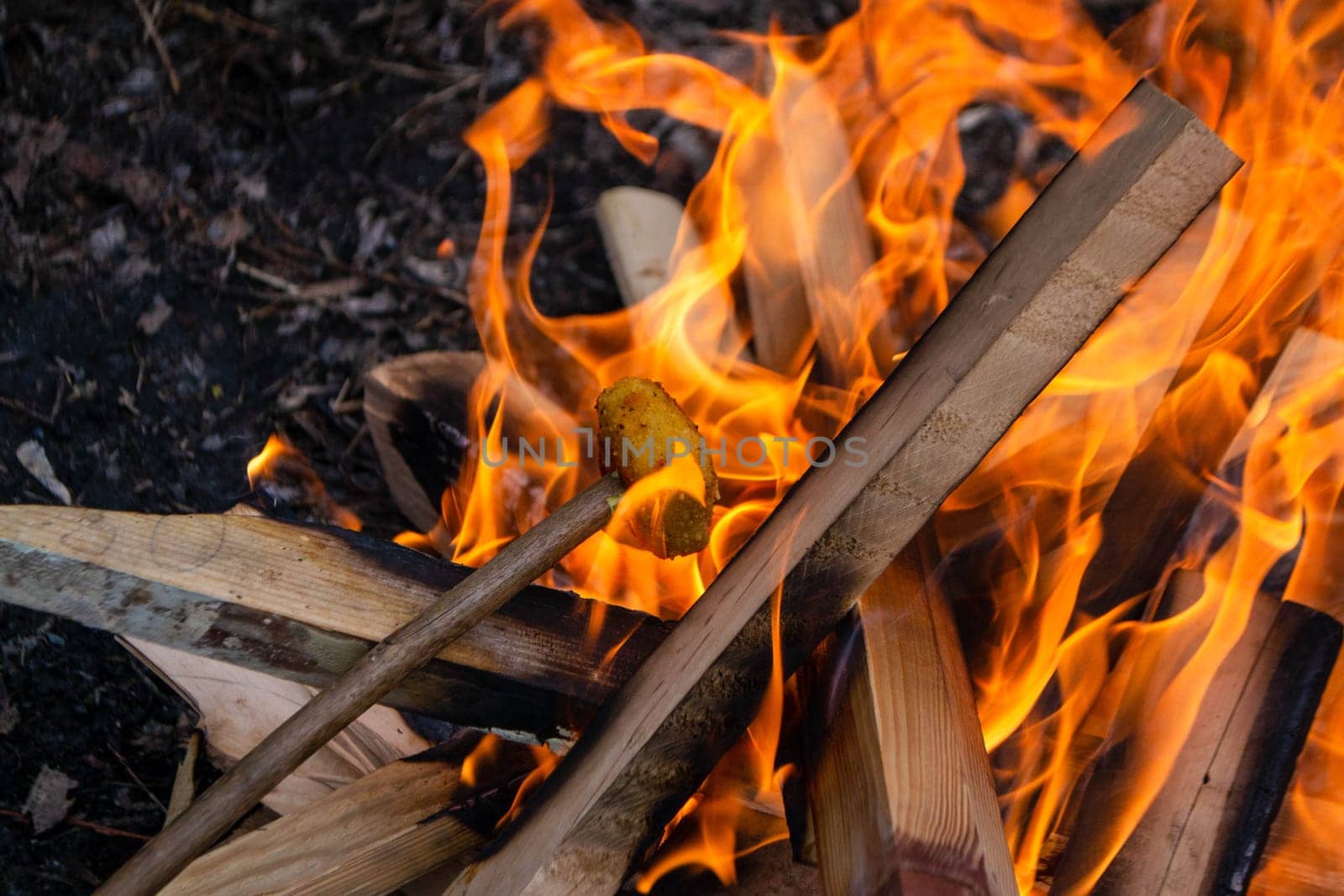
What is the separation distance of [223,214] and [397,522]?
1.20 meters

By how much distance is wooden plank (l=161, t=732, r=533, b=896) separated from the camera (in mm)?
1479

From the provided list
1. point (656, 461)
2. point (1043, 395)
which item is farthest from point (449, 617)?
point (1043, 395)

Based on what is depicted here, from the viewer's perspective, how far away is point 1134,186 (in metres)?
1.42

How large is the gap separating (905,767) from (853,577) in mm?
279

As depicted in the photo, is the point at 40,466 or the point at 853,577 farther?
the point at 40,466

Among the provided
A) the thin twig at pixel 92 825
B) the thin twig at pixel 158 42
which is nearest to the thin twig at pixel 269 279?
the thin twig at pixel 158 42

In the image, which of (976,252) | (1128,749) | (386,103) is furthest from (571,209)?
(1128,749)

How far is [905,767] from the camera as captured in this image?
1297 millimetres

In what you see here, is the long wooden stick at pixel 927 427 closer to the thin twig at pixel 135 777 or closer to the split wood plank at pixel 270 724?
the split wood plank at pixel 270 724

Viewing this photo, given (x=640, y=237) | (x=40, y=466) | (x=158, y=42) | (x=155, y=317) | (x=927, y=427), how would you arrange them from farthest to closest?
(x=158, y=42) < (x=155, y=317) < (x=40, y=466) < (x=640, y=237) < (x=927, y=427)

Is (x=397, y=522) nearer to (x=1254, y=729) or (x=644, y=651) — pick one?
(x=644, y=651)

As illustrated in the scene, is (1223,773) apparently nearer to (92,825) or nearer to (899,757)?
(899,757)

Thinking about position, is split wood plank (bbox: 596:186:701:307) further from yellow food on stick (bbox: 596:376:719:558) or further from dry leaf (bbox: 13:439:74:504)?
dry leaf (bbox: 13:439:74:504)

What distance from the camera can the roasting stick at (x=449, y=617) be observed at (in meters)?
1.23
